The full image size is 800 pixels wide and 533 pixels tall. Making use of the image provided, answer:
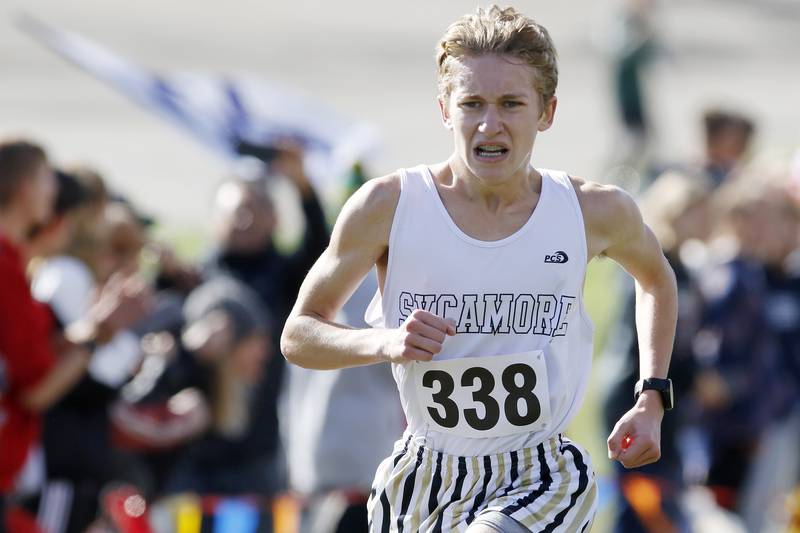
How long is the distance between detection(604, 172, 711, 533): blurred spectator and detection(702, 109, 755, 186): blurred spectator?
132 inches

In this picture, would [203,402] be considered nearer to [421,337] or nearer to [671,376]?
[671,376]

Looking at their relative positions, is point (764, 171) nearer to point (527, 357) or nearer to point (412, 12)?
point (527, 357)

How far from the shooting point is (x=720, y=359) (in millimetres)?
9453

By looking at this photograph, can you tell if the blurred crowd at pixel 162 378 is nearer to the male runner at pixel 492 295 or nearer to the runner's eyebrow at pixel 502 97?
the male runner at pixel 492 295

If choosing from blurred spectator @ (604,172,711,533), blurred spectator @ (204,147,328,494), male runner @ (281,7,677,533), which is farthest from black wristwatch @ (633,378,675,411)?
blurred spectator @ (204,147,328,494)

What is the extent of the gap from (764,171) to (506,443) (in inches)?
232

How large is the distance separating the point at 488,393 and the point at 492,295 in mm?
295

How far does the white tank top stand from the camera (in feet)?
17.1

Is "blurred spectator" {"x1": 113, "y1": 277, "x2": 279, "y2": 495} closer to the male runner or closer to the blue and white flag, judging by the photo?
the blue and white flag

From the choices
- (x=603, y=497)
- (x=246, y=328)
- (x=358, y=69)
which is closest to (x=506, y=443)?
(x=246, y=328)

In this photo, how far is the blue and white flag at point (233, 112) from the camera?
9.48m

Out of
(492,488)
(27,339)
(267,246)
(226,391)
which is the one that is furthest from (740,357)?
(492,488)

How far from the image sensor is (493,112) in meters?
5.09

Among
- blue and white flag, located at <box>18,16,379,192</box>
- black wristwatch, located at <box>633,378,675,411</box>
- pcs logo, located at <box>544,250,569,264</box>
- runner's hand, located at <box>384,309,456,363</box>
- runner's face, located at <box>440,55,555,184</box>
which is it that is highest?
blue and white flag, located at <box>18,16,379,192</box>
